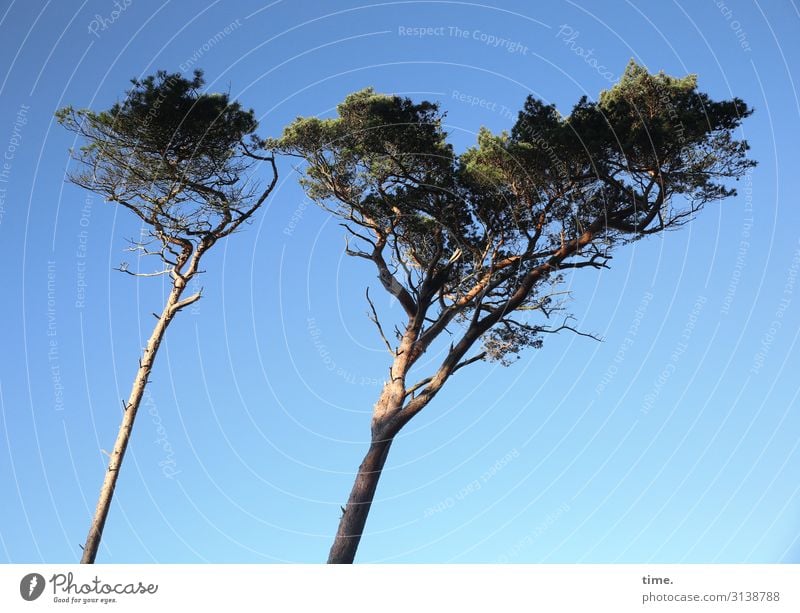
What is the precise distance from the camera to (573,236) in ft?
48.6

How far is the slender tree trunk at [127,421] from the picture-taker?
452 inches

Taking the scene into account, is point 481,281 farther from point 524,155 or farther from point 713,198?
point 713,198

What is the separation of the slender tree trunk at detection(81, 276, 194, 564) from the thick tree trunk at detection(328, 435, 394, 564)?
347 centimetres

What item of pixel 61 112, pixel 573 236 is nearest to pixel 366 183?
pixel 573 236

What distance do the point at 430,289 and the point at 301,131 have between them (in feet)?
12.5
